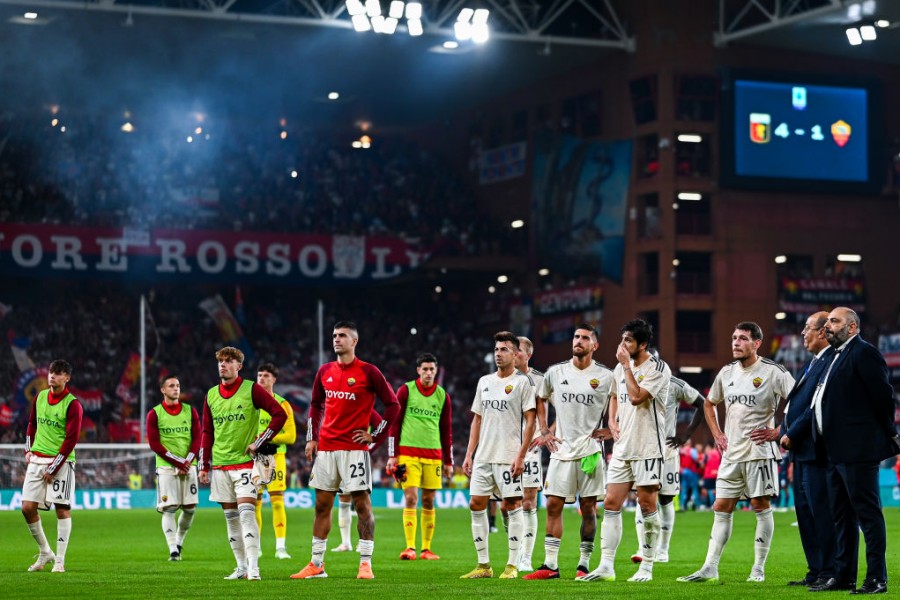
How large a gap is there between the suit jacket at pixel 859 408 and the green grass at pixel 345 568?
134cm

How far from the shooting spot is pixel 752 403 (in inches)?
609

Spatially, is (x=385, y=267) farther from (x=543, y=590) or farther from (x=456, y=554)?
(x=543, y=590)

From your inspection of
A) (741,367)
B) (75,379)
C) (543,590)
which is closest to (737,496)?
(741,367)

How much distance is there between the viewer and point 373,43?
56.8m

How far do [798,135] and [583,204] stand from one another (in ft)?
27.1

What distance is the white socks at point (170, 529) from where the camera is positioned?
67.2 feet

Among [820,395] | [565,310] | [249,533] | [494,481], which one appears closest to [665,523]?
[494,481]

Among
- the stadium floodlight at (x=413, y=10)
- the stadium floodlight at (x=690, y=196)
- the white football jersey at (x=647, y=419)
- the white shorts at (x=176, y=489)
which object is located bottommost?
the white shorts at (x=176, y=489)

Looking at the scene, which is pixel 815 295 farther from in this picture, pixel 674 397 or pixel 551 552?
pixel 551 552

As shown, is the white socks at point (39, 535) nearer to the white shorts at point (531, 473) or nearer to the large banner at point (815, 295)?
the white shorts at point (531, 473)

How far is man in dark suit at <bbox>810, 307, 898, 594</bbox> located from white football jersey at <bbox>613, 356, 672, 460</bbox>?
197 centimetres

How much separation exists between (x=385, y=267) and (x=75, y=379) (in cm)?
1286

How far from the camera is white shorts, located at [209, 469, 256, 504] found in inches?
623

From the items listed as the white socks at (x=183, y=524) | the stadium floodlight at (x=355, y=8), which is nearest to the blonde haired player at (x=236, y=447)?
the white socks at (x=183, y=524)
